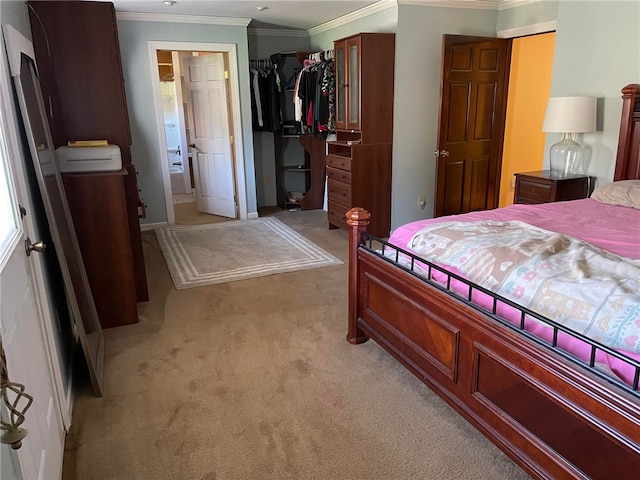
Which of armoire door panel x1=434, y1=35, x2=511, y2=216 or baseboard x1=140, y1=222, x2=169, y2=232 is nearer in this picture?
armoire door panel x1=434, y1=35, x2=511, y2=216

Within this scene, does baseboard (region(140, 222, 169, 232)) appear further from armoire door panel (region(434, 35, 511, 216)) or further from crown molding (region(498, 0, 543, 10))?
crown molding (region(498, 0, 543, 10))

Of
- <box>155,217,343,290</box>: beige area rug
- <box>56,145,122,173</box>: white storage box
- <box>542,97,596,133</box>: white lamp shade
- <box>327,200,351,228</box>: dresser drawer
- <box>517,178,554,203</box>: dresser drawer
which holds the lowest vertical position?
<box>155,217,343,290</box>: beige area rug

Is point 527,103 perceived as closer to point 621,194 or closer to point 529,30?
point 529,30

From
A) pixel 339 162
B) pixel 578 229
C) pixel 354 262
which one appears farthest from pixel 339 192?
pixel 578 229

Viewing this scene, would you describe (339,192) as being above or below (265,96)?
below

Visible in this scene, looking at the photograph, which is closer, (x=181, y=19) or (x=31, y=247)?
(x=31, y=247)

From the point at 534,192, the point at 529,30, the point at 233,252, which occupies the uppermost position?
the point at 529,30

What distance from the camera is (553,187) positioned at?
3607mm

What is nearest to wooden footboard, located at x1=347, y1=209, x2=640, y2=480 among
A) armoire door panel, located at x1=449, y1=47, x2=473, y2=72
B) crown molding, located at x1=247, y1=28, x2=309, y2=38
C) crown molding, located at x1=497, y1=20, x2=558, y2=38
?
armoire door panel, located at x1=449, y1=47, x2=473, y2=72

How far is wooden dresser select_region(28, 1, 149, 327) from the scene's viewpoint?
280 centimetres

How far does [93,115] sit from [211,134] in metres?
2.91

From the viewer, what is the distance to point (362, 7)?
4.77 metres

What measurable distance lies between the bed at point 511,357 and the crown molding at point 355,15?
2825 millimetres

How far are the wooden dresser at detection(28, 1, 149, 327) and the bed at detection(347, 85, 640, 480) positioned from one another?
1.45 m
